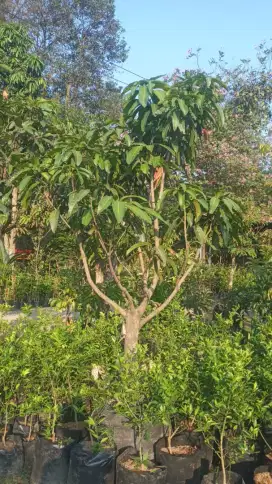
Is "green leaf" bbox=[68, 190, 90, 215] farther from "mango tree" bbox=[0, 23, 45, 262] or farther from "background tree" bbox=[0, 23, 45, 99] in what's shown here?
"background tree" bbox=[0, 23, 45, 99]

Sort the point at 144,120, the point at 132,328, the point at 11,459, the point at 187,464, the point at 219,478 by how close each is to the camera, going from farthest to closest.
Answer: the point at 132,328, the point at 144,120, the point at 11,459, the point at 187,464, the point at 219,478

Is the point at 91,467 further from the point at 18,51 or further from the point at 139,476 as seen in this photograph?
the point at 18,51

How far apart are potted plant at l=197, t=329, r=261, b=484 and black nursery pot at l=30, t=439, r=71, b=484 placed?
2.82 feet

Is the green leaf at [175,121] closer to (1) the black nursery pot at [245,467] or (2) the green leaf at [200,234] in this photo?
(2) the green leaf at [200,234]

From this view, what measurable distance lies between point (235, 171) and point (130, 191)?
236 inches

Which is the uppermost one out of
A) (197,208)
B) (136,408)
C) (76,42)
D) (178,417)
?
(76,42)

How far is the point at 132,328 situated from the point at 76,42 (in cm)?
1723

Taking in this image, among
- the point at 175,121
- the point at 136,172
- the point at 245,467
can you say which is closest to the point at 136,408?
the point at 245,467

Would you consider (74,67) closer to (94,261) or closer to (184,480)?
(94,261)

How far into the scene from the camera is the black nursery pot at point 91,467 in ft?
9.64

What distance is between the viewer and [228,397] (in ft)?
8.16

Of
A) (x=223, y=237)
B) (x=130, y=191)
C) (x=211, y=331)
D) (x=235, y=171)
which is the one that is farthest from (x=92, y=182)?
(x=235, y=171)

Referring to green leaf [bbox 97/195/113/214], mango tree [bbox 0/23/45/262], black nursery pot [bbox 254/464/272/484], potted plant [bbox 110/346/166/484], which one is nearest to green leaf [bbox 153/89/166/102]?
green leaf [bbox 97/195/113/214]

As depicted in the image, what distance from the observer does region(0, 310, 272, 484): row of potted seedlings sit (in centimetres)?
265
